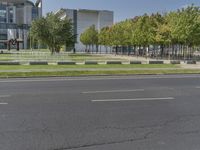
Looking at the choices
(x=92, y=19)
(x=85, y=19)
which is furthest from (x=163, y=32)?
(x=92, y=19)

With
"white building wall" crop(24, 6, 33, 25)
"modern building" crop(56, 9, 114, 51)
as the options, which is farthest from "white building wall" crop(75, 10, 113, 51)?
"white building wall" crop(24, 6, 33, 25)

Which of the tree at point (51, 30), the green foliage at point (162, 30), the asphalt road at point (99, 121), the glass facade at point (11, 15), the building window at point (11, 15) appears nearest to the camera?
the asphalt road at point (99, 121)

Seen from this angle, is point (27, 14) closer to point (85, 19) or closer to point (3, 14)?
point (3, 14)

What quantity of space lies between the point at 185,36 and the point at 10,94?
31.8m

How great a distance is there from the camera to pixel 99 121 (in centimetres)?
809

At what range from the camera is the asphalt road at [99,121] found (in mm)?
6324

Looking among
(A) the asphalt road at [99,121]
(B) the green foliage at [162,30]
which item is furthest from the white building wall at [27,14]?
(A) the asphalt road at [99,121]

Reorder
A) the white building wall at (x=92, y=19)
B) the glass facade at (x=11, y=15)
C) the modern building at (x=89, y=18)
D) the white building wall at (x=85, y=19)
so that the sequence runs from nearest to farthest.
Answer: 1. the modern building at (x=89, y=18)
2. the white building wall at (x=85, y=19)
3. the white building wall at (x=92, y=19)
4. the glass facade at (x=11, y=15)

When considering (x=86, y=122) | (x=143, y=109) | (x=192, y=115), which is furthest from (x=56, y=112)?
(x=192, y=115)

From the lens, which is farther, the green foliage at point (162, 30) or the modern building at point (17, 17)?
the modern building at point (17, 17)

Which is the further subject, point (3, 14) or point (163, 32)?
point (3, 14)

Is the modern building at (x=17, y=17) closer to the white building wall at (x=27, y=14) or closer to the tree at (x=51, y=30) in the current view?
the white building wall at (x=27, y=14)

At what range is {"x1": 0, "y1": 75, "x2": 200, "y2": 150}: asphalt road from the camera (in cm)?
632

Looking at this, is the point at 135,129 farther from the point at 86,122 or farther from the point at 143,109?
the point at 143,109
